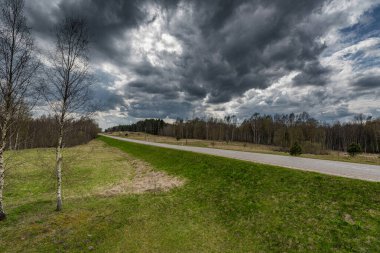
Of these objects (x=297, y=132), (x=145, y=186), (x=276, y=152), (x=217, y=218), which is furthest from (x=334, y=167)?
(x=297, y=132)

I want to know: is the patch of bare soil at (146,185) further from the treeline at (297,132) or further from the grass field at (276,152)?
the treeline at (297,132)

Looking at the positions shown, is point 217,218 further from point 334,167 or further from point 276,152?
point 276,152

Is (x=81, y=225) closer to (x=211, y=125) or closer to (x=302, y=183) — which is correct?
(x=302, y=183)

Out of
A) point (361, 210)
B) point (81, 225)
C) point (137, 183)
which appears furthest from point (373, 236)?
point (137, 183)

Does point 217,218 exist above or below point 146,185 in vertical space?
above

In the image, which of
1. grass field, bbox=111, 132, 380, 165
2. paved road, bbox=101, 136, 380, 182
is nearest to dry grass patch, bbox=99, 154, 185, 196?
paved road, bbox=101, 136, 380, 182

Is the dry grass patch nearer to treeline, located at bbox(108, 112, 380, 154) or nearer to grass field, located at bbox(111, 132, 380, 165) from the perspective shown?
grass field, located at bbox(111, 132, 380, 165)

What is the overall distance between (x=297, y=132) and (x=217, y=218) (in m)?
87.5

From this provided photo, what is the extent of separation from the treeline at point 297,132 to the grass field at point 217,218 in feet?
178

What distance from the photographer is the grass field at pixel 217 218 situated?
8148mm

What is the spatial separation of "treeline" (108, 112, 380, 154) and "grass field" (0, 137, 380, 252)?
54234mm

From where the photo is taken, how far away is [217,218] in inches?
435

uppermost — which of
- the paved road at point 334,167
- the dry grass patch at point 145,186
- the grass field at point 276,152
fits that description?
the paved road at point 334,167

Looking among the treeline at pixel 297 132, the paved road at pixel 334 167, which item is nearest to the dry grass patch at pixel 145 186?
the paved road at pixel 334 167
